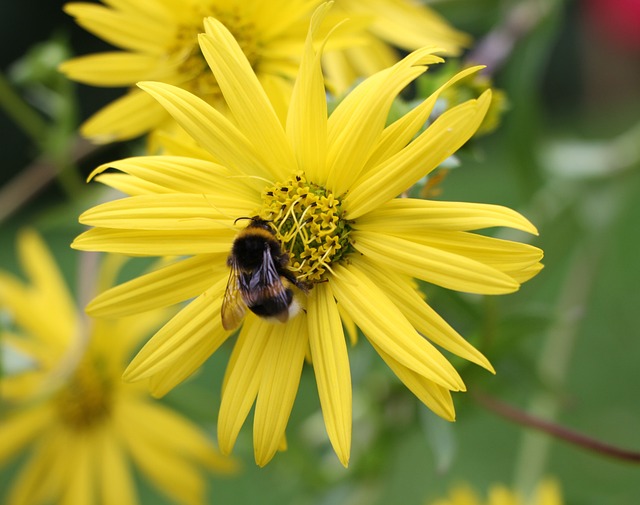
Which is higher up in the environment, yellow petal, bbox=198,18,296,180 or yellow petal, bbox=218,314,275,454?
yellow petal, bbox=198,18,296,180

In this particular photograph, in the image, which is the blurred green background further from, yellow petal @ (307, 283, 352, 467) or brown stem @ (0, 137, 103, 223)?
yellow petal @ (307, 283, 352, 467)

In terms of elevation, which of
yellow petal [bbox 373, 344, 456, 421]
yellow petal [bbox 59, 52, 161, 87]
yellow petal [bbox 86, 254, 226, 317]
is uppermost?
yellow petal [bbox 59, 52, 161, 87]

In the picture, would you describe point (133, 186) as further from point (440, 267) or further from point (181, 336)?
point (440, 267)

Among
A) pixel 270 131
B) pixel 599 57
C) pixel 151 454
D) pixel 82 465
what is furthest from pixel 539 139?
pixel 599 57

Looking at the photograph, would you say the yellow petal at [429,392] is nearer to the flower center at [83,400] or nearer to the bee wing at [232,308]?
the bee wing at [232,308]

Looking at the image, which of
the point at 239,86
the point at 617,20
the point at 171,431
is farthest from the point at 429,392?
the point at 617,20

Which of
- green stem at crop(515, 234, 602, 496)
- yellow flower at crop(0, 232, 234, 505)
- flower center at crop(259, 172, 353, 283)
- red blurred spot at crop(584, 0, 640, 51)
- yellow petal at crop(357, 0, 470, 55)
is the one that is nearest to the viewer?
flower center at crop(259, 172, 353, 283)

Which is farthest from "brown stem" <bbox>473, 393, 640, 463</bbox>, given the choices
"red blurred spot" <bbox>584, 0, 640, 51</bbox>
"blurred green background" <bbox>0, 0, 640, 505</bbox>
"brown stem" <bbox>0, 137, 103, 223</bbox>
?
"red blurred spot" <bbox>584, 0, 640, 51</bbox>
